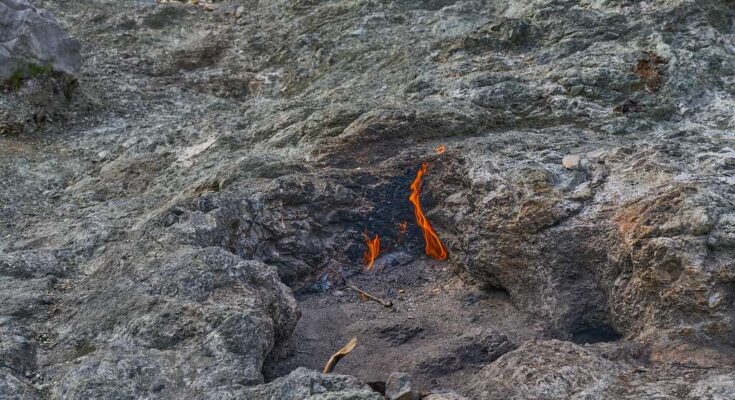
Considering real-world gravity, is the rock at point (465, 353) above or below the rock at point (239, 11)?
below

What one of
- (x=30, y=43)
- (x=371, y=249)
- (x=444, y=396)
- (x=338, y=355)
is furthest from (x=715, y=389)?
(x=30, y=43)

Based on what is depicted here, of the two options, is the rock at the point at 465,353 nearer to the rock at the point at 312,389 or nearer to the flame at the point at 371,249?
the rock at the point at 312,389

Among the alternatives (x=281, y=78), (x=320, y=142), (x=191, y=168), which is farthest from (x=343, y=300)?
(x=281, y=78)

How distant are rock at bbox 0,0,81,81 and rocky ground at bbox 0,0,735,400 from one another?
2 centimetres

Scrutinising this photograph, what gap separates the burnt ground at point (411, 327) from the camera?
4.68 metres

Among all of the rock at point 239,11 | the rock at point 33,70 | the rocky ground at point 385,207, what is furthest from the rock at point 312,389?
the rock at point 239,11

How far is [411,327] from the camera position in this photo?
522 centimetres

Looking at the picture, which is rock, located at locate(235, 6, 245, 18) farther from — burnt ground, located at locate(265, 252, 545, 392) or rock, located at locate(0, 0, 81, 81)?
burnt ground, located at locate(265, 252, 545, 392)

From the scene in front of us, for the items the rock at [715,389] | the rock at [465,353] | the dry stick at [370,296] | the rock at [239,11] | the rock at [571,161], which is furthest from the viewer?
the rock at [239,11]

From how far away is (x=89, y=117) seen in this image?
8391mm

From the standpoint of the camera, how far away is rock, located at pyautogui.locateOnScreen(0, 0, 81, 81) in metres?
8.26

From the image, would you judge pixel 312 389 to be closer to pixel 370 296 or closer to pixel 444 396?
pixel 444 396

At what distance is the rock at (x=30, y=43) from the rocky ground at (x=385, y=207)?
0.02 m

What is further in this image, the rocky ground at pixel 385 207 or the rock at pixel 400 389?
the rocky ground at pixel 385 207
